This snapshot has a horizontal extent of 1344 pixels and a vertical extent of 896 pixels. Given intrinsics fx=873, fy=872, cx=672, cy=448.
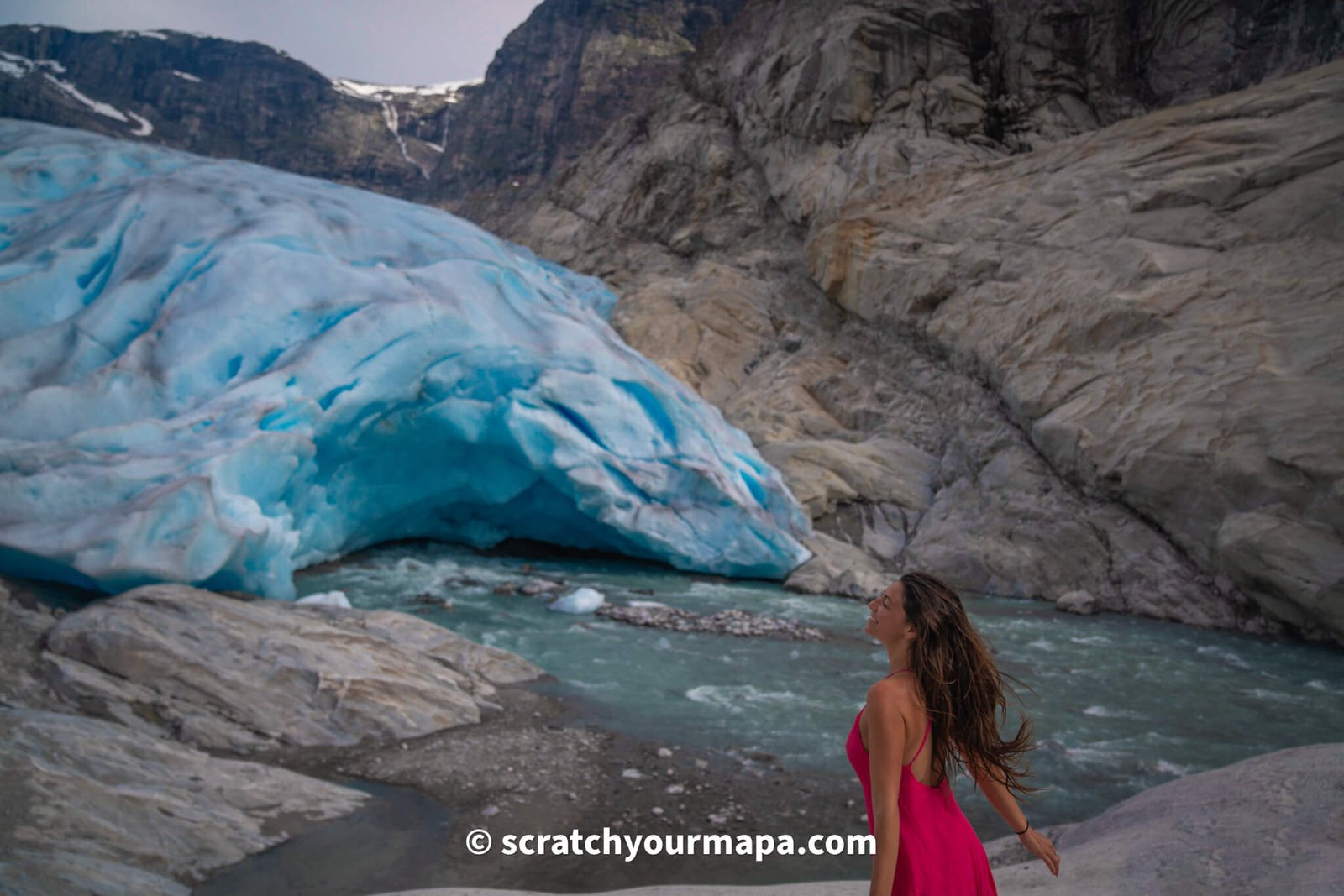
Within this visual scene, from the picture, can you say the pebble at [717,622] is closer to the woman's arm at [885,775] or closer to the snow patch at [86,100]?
the woman's arm at [885,775]

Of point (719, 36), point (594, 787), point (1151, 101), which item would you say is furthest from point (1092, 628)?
point (719, 36)

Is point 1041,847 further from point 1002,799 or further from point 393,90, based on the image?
point 393,90

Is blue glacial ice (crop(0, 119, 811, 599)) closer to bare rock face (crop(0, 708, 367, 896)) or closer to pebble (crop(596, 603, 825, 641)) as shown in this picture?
pebble (crop(596, 603, 825, 641))

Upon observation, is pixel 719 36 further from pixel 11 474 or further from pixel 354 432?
pixel 11 474

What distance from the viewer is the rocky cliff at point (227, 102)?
141 ft

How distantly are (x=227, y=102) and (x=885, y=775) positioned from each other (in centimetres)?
5234

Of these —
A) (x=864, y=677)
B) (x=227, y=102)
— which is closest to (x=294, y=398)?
(x=864, y=677)

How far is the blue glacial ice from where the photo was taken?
20.9 ft

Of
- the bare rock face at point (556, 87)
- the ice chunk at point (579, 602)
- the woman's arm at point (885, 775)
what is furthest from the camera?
the bare rock face at point (556, 87)

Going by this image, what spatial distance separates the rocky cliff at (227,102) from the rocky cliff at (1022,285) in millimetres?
26161

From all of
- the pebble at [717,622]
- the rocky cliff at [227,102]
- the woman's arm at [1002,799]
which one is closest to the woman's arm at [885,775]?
→ the woman's arm at [1002,799]

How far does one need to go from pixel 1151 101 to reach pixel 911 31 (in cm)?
525

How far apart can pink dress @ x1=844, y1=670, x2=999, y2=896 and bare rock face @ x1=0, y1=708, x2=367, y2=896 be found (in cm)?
247

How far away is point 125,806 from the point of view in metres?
3.24
